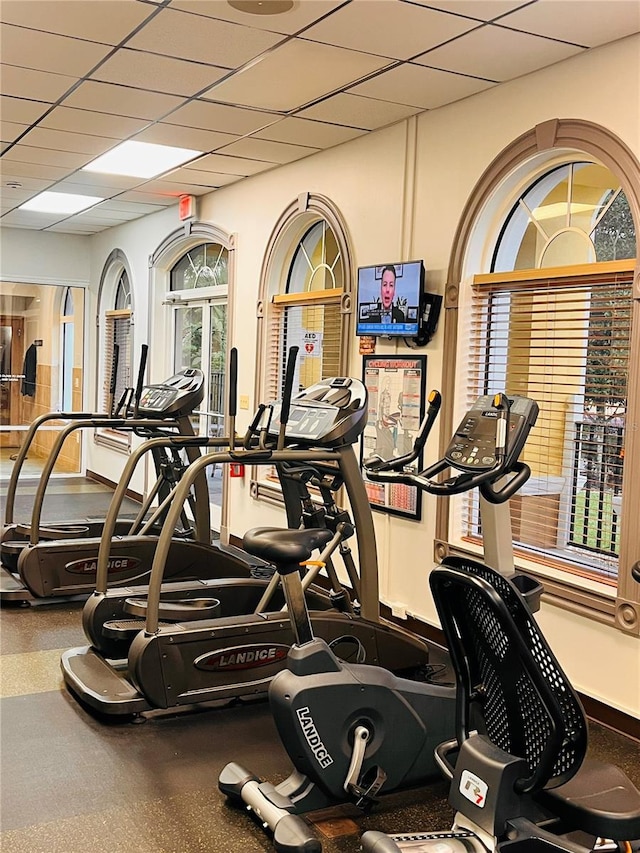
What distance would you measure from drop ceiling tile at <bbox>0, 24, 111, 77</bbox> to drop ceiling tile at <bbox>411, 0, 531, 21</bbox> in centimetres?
160

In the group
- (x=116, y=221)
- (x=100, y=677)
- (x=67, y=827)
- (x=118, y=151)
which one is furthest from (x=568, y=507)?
(x=116, y=221)

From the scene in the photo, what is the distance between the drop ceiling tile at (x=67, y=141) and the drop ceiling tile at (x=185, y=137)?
1.10ft

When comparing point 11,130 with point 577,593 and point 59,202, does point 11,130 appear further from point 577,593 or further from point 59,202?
point 577,593

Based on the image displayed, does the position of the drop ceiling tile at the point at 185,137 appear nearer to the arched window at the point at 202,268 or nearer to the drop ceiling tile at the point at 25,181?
the arched window at the point at 202,268

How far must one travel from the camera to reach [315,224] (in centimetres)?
652

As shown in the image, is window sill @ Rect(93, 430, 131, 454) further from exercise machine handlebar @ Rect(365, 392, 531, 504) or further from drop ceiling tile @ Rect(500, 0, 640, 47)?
exercise machine handlebar @ Rect(365, 392, 531, 504)

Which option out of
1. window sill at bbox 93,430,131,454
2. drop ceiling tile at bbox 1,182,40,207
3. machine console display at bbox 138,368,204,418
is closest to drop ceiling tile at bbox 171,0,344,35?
machine console display at bbox 138,368,204,418

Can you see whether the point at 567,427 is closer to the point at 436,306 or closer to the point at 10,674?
the point at 436,306

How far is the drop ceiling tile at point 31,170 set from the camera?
690 cm

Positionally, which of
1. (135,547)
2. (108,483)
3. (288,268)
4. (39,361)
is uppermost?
(288,268)

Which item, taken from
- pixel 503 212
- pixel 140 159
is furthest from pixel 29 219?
pixel 503 212

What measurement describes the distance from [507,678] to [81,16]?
320 centimetres

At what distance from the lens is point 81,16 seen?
377cm

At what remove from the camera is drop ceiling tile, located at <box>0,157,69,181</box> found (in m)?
6.90
